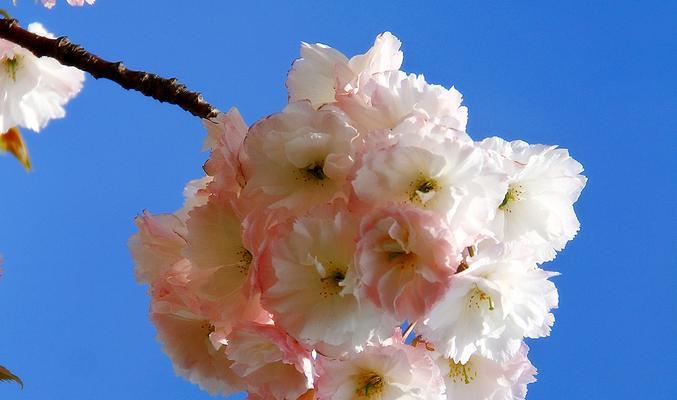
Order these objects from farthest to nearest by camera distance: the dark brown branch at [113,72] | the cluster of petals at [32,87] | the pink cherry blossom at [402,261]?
1. the cluster of petals at [32,87]
2. the dark brown branch at [113,72]
3. the pink cherry blossom at [402,261]

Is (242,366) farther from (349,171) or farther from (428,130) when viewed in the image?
(428,130)

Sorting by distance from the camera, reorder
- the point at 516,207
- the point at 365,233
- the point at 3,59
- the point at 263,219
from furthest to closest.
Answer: the point at 3,59 → the point at 516,207 → the point at 263,219 → the point at 365,233

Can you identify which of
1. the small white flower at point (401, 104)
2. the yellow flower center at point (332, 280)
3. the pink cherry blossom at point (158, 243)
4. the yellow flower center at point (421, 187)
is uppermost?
the small white flower at point (401, 104)

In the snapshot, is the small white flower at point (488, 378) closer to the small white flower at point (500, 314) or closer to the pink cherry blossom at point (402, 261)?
the small white flower at point (500, 314)

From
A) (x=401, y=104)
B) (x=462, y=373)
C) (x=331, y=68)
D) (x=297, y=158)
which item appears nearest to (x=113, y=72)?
(x=331, y=68)

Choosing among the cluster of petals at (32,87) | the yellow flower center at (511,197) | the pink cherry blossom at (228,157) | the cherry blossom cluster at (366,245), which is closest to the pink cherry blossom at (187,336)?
the cherry blossom cluster at (366,245)

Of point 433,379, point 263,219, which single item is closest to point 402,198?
point 263,219

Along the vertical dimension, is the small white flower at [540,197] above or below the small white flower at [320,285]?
above
